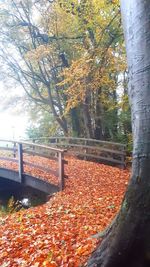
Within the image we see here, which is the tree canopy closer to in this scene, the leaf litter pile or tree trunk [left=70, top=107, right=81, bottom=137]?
tree trunk [left=70, top=107, right=81, bottom=137]

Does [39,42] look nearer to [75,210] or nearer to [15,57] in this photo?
[15,57]

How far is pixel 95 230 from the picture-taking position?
Answer: 4.45 metres

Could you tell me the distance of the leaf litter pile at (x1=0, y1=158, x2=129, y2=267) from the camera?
11.9ft

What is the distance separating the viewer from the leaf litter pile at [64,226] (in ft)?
11.9

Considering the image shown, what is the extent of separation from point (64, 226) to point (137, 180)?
104 inches

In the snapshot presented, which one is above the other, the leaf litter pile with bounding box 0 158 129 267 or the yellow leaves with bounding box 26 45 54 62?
the yellow leaves with bounding box 26 45 54 62

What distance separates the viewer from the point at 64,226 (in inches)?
193

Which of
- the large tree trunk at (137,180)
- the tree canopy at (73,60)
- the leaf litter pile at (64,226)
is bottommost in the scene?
the leaf litter pile at (64,226)

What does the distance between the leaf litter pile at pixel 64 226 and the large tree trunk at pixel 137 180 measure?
2.45ft

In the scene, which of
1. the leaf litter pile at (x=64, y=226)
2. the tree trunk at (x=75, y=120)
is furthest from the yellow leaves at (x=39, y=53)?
the leaf litter pile at (x=64, y=226)

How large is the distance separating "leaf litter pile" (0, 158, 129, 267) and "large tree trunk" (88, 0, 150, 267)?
0.75 metres

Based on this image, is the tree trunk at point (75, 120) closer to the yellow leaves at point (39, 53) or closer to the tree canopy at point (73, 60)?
the tree canopy at point (73, 60)

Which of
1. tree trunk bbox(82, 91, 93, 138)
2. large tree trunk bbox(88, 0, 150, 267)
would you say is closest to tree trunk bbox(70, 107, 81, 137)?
tree trunk bbox(82, 91, 93, 138)

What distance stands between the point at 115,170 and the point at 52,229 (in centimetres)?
607
